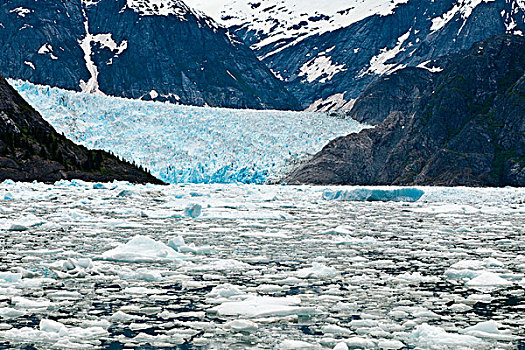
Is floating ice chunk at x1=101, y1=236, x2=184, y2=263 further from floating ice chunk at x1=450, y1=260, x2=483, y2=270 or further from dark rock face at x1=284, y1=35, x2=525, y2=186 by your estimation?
Result: dark rock face at x1=284, y1=35, x2=525, y2=186

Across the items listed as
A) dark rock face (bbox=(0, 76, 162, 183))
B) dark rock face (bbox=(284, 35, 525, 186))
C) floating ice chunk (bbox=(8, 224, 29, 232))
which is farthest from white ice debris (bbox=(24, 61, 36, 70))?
floating ice chunk (bbox=(8, 224, 29, 232))

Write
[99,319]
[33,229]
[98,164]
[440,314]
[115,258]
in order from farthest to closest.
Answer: [98,164] < [33,229] < [115,258] < [440,314] < [99,319]

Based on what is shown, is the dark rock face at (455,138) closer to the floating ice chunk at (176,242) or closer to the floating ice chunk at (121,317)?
the floating ice chunk at (176,242)

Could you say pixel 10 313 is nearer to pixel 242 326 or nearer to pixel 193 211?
pixel 242 326

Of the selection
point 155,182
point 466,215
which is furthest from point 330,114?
point 466,215

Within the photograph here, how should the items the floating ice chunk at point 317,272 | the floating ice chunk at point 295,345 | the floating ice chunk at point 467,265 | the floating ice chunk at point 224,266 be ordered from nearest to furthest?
the floating ice chunk at point 295,345, the floating ice chunk at point 317,272, the floating ice chunk at point 224,266, the floating ice chunk at point 467,265

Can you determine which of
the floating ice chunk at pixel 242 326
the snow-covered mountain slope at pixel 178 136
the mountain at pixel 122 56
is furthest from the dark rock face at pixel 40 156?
the mountain at pixel 122 56

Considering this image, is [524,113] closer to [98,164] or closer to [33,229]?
[98,164]
